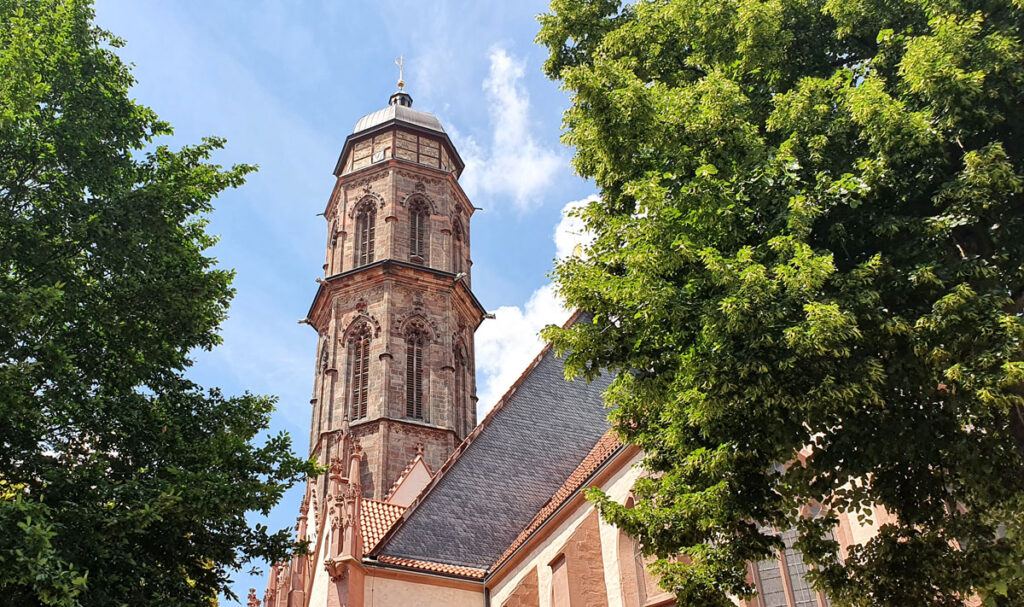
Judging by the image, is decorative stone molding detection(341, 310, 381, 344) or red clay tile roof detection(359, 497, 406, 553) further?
decorative stone molding detection(341, 310, 381, 344)

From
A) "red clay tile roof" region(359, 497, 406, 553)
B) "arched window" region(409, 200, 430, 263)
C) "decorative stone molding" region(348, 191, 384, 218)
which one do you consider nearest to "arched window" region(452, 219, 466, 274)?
"arched window" region(409, 200, 430, 263)

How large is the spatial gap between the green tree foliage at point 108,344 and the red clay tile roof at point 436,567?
825 cm

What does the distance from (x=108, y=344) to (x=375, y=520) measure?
11522 millimetres

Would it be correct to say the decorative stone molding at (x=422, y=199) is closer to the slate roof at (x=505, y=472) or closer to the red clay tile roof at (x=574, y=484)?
the slate roof at (x=505, y=472)

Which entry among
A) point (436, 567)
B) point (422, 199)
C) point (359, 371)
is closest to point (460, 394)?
point (359, 371)

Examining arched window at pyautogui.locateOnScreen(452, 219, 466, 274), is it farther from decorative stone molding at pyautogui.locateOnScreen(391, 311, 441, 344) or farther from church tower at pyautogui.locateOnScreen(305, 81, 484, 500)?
decorative stone molding at pyautogui.locateOnScreen(391, 311, 441, 344)

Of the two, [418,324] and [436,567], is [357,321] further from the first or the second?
[436,567]

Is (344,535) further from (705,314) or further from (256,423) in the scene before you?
(705,314)

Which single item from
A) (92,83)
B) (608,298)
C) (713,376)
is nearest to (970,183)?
(713,376)

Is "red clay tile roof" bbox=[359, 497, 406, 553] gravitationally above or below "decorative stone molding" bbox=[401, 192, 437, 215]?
below

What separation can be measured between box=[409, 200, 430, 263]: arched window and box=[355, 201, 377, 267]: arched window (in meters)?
1.54

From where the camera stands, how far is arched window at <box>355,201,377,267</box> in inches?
1438

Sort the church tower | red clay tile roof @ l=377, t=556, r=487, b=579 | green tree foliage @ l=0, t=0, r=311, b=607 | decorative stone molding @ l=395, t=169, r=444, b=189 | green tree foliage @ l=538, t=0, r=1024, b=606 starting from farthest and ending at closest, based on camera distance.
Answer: decorative stone molding @ l=395, t=169, r=444, b=189 < the church tower < red clay tile roof @ l=377, t=556, r=487, b=579 < green tree foliage @ l=0, t=0, r=311, b=607 < green tree foliage @ l=538, t=0, r=1024, b=606

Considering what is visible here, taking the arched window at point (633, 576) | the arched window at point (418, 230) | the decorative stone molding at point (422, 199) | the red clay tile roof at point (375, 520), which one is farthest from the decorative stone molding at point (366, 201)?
the arched window at point (633, 576)
